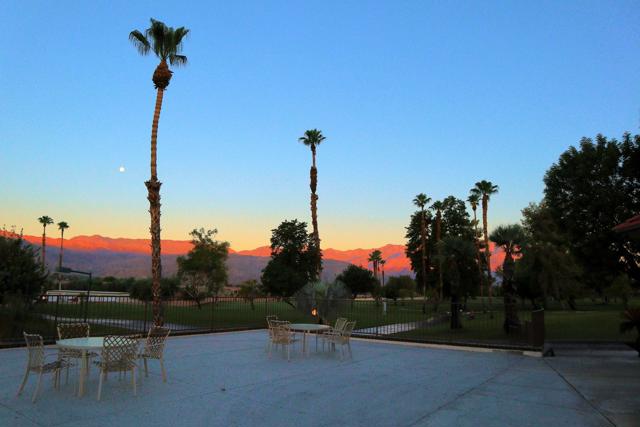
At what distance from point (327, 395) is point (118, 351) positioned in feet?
10.8

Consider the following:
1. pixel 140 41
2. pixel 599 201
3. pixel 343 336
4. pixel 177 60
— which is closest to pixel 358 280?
pixel 599 201

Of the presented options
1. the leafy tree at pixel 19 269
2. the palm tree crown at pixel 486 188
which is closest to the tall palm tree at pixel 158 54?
the leafy tree at pixel 19 269

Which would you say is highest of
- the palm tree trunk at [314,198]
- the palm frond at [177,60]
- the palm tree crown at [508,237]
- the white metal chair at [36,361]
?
the palm frond at [177,60]

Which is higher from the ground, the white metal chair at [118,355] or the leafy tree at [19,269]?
the leafy tree at [19,269]

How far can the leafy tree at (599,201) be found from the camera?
59.5 feet

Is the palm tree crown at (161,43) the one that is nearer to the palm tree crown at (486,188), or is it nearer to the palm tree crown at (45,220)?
the palm tree crown at (486,188)

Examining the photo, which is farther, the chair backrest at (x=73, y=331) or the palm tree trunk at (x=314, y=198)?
the palm tree trunk at (x=314, y=198)

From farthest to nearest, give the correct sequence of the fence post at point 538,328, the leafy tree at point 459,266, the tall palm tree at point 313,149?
1. the tall palm tree at point 313,149
2. the leafy tree at point 459,266
3. the fence post at point 538,328

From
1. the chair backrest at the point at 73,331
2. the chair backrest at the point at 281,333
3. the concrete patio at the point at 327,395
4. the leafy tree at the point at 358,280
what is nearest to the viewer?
the concrete patio at the point at 327,395

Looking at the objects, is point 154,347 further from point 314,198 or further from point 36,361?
point 314,198

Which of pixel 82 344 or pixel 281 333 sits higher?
pixel 82 344

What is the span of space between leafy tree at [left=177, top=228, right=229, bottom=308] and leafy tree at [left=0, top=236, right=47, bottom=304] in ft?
139

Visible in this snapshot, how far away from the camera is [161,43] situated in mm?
17531

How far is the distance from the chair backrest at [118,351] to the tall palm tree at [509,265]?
15.1m
